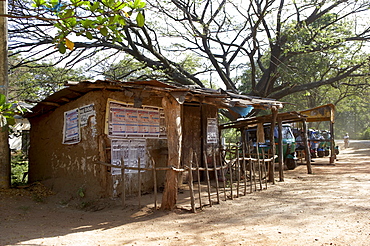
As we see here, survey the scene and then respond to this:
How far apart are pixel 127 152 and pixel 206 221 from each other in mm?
Result: 2786

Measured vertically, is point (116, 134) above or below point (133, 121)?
below

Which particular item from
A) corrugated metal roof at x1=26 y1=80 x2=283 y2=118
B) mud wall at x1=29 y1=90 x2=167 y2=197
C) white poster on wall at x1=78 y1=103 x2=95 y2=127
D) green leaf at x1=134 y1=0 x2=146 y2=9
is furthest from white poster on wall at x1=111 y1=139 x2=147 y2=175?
green leaf at x1=134 y1=0 x2=146 y2=9

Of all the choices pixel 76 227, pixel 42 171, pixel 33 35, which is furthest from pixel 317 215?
pixel 33 35

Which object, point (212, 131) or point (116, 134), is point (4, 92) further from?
point (212, 131)

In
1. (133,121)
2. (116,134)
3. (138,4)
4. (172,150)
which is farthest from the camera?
(133,121)

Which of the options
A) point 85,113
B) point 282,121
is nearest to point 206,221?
point 85,113

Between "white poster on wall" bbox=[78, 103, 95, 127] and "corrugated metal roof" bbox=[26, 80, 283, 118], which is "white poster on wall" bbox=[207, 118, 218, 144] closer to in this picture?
"corrugated metal roof" bbox=[26, 80, 283, 118]

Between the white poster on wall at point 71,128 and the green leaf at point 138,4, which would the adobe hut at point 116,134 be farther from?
the green leaf at point 138,4

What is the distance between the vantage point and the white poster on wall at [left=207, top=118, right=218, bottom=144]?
30.6ft

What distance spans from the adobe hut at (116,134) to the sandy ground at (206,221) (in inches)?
26.1

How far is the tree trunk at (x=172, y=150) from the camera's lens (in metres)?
5.61

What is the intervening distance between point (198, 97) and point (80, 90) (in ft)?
8.78

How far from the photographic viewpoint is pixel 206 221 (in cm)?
499

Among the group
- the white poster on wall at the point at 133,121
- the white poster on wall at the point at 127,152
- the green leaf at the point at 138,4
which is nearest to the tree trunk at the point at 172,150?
the white poster on wall at the point at 127,152
